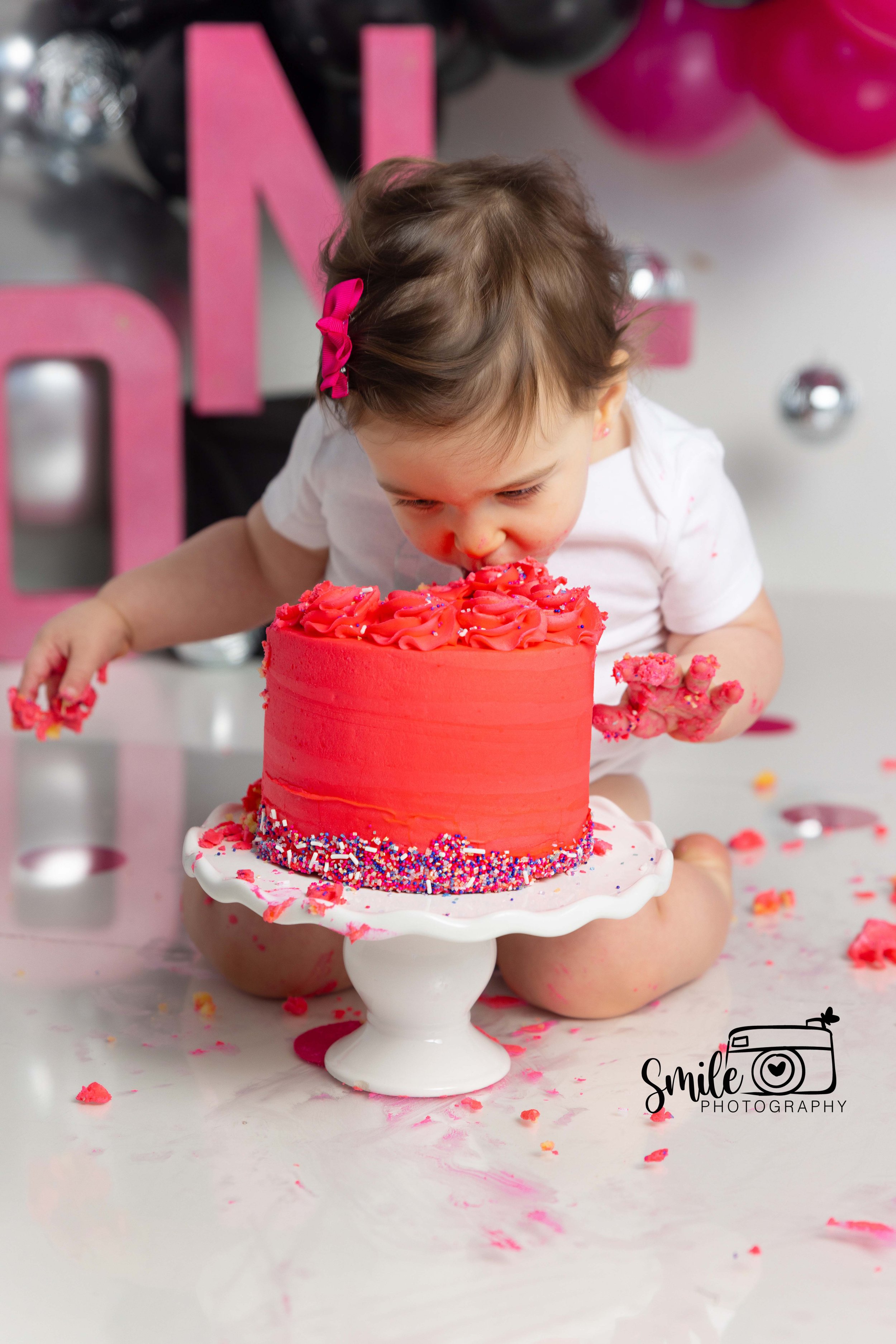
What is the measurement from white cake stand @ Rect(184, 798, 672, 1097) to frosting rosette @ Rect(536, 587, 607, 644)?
0.51ft

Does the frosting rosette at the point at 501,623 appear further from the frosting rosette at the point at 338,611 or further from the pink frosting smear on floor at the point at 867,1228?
the pink frosting smear on floor at the point at 867,1228

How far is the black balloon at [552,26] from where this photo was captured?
1.93 metres

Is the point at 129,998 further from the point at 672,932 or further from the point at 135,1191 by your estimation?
the point at 672,932

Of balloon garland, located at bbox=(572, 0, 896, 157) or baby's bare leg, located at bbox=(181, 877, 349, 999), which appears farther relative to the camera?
balloon garland, located at bbox=(572, 0, 896, 157)

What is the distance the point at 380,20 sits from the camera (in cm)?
199

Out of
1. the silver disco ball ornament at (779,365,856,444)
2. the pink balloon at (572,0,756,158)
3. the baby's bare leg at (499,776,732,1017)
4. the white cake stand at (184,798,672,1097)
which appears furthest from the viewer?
the silver disco ball ornament at (779,365,856,444)

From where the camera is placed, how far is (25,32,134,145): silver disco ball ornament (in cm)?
207

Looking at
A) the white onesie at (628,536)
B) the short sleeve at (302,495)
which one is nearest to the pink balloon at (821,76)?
the white onesie at (628,536)

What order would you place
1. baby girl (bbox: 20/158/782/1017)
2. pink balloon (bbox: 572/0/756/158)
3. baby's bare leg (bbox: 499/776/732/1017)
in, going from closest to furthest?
1. baby girl (bbox: 20/158/782/1017)
2. baby's bare leg (bbox: 499/776/732/1017)
3. pink balloon (bbox: 572/0/756/158)

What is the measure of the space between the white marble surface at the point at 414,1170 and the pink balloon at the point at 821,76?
138cm

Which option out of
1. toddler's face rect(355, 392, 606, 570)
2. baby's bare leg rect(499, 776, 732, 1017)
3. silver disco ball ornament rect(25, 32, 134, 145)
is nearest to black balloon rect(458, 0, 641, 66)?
silver disco ball ornament rect(25, 32, 134, 145)

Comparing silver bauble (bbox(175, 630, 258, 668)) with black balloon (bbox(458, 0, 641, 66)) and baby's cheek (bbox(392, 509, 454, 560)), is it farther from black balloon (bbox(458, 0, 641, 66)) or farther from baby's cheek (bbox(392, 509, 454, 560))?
baby's cheek (bbox(392, 509, 454, 560))

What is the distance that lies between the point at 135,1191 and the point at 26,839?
2.24 feet

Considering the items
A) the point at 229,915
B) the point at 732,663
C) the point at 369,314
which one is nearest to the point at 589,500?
the point at 732,663
